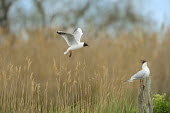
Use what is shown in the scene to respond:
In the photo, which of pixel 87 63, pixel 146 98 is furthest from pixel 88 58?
pixel 146 98

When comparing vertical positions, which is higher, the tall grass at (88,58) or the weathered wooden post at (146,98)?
the tall grass at (88,58)

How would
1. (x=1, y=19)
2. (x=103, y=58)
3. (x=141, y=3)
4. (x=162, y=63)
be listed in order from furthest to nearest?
(x=1, y=19), (x=141, y=3), (x=162, y=63), (x=103, y=58)

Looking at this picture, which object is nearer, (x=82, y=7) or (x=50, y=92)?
(x=50, y=92)

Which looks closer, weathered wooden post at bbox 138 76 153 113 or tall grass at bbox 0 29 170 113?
weathered wooden post at bbox 138 76 153 113

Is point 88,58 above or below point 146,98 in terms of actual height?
above

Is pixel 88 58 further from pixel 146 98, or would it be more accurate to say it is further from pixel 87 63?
pixel 146 98

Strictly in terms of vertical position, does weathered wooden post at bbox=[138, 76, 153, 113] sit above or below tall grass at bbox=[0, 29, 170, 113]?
below

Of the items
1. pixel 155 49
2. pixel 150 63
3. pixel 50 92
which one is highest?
pixel 155 49

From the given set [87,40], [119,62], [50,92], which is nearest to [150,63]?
[119,62]

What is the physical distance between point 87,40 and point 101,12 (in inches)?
444

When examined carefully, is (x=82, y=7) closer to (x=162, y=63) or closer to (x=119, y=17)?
(x=119, y=17)

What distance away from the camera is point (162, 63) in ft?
24.7

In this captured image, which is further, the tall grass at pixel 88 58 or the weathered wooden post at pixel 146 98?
the tall grass at pixel 88 58

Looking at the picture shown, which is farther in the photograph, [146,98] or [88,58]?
[88,58]
